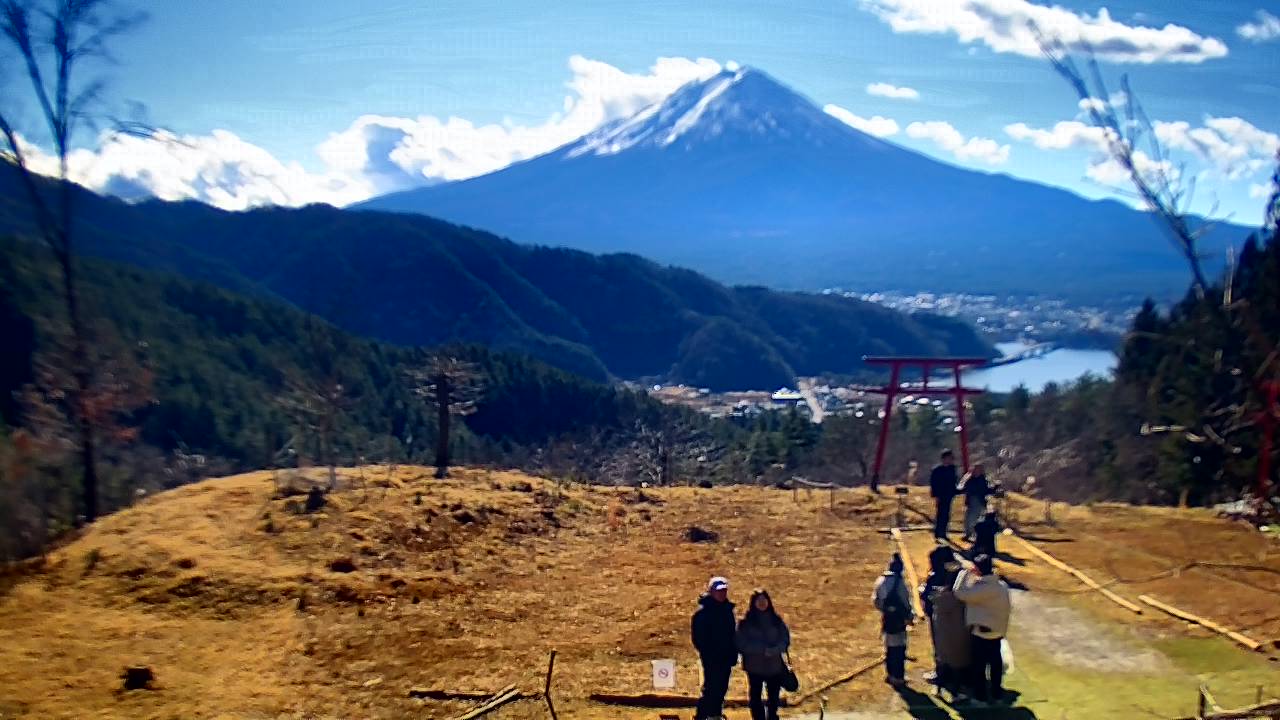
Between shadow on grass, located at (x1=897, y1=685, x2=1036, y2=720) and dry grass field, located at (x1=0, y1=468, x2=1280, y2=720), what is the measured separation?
0.05 metres

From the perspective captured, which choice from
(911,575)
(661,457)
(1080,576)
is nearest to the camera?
(1080,576)

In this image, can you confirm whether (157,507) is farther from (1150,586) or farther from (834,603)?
(1150,586)

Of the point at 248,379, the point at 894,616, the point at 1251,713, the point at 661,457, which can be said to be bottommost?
the point at 661,457

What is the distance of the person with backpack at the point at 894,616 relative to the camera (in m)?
8.42

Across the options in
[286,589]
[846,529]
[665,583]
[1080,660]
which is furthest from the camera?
[846,529]

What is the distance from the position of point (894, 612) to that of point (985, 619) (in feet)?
2.85

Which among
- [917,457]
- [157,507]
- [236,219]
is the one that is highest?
[236,219]

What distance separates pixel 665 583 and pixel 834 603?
2088mm

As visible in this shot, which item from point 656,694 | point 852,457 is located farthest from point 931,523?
point 852,457

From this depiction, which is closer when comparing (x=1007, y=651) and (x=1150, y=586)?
(x=1007, y=651)

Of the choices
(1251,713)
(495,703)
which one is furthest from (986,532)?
(495,703)

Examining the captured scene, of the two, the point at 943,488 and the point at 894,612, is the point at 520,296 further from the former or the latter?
the point at 894,612

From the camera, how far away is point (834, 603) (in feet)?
37.4

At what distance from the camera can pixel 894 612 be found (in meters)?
8.39
